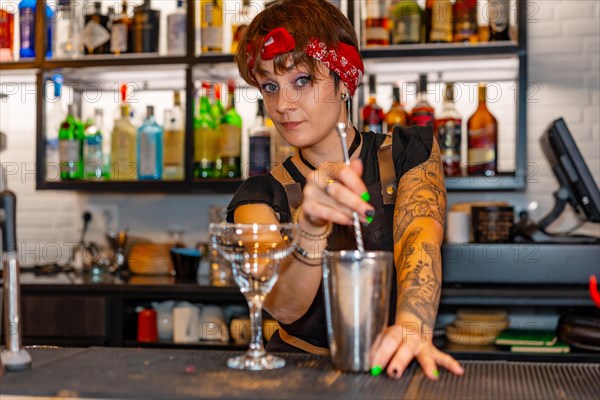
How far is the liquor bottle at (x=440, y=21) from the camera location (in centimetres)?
307

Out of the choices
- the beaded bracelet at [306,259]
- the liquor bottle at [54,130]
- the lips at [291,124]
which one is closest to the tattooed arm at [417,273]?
the beaded bracelet at [306,259]

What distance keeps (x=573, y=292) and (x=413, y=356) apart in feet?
5.41

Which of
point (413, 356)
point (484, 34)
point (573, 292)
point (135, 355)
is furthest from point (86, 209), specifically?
point (413, 356)

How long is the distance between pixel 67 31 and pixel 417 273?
2462 millimetres

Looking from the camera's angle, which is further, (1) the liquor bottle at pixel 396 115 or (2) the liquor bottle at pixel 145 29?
(2) the liquor bottle at pixel 145 29

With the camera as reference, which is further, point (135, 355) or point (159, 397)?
point (135, 355)

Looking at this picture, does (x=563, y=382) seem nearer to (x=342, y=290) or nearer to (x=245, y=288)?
(x=342, y=290)

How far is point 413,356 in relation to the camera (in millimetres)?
1192

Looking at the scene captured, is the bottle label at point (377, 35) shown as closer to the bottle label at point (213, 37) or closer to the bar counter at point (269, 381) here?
the bottle label at point (213, 37)

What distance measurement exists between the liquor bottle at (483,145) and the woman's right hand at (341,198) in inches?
76.1

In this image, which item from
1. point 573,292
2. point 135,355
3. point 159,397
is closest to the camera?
point 159,397

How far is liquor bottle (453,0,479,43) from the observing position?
3055 millimetres

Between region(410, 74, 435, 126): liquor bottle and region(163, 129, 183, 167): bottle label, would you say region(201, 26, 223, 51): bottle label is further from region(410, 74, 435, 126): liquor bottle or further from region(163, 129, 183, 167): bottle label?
region(410, 74, 435, 126): liquor bottle

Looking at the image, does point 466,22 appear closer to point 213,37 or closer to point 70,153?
point 213,37
